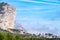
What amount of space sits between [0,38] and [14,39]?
0.68 meters

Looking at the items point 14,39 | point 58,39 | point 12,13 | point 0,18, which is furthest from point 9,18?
point 14,39

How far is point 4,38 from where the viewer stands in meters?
8.10

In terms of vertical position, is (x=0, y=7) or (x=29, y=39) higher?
(x=0, y=7)

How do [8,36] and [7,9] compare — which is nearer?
[8,36]

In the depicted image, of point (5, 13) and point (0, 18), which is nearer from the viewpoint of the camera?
point (0, 18)

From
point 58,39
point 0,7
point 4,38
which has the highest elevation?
point 0,7

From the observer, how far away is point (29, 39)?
12.3 meters

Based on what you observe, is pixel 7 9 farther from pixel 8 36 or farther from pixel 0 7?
pixel 8 36

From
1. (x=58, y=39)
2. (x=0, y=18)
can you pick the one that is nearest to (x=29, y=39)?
(x=58, y=39)

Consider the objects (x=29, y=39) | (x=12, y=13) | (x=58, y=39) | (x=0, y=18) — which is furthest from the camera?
(x=12, y=13)

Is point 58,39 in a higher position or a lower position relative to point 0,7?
lower

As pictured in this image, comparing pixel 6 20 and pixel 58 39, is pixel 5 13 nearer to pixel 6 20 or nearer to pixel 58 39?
pixel 6 20

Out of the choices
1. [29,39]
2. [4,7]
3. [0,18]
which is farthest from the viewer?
[4,7]

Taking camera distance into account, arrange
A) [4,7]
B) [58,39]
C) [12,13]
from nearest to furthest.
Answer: [58,39] → [4,7] → [12,13]
